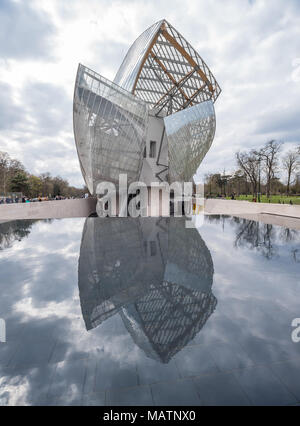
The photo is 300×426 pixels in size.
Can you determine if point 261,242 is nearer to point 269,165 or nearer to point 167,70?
point 167,70

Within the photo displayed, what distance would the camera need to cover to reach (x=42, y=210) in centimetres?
1802

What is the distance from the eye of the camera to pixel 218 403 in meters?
1.86

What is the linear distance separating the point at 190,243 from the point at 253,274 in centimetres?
318

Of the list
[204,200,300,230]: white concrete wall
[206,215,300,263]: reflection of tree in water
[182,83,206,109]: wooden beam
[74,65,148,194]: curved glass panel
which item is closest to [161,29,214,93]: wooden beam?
[182,83,206,109]: wooden beam

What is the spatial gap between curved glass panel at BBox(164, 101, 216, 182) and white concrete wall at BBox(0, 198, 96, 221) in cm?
1157

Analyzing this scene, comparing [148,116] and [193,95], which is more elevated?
[193,95]

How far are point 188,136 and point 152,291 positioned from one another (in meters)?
22.7

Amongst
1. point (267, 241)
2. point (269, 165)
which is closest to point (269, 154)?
point (269, 165)

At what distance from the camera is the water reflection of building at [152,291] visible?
2.90 metres

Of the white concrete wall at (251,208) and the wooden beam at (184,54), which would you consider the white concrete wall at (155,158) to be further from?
the white concrete wall at (251,208)

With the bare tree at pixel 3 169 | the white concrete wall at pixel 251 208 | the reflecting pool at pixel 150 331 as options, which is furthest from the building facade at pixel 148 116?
the bare tree at pixel 3 169

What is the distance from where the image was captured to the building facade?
17.8 m

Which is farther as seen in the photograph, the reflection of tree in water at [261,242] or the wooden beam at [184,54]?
the wooden beam at [184,54]

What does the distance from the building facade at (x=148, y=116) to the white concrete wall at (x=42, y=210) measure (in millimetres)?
3167
